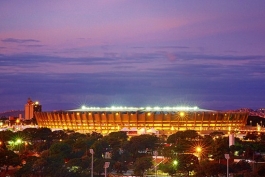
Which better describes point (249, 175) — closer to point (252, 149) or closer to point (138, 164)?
point (138, 164)

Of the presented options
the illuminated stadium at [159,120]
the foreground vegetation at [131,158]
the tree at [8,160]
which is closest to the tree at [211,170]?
the foreground vegetation at [131,158]

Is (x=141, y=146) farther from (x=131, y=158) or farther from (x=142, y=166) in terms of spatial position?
(x=142, y=166)

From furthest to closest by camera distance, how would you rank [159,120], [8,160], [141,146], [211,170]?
[159,120], [141,146], [8,160], [211,170]

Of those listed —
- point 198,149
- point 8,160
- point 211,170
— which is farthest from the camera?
point 198,149

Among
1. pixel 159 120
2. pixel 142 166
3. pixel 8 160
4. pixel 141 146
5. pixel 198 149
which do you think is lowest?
pixel 142 166

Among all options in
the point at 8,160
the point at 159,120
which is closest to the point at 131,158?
the point at 8,160

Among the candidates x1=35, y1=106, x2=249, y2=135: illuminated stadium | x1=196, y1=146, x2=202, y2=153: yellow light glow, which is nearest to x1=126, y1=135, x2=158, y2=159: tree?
x1=196, y1=146, x2=202, y2=153: yellow light glow

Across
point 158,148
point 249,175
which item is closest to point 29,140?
point 158,148

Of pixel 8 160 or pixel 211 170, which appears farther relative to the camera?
pixel 8 160

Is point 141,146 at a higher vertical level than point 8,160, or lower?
higher

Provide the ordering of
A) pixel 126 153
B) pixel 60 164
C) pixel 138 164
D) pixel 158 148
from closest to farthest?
pixel 60 164 < pixel 138 164 < pixel 126 153 < pixel 158 148

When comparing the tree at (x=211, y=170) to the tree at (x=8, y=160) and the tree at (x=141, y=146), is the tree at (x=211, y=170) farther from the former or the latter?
the tree at (x=141, y=146)
